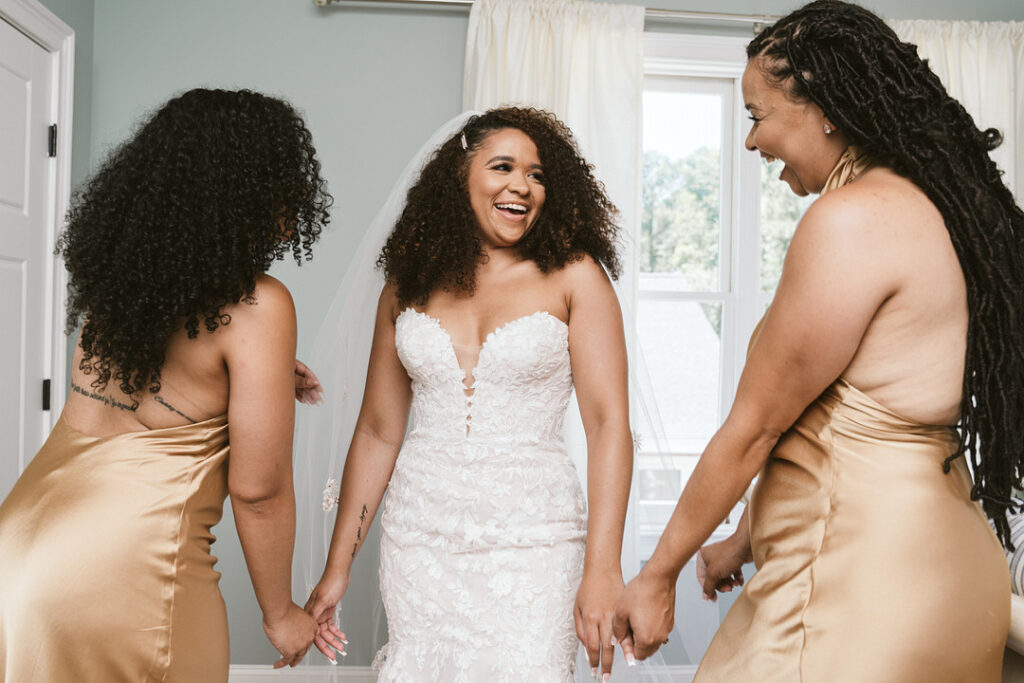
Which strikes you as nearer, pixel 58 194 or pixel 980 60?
pixel 58 194

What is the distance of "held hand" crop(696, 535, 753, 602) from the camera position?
Result: 1.58m

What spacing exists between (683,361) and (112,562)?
9.24 feet

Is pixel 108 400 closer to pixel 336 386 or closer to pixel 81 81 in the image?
pixel 336 386

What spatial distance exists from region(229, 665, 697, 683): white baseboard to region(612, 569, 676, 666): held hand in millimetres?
358

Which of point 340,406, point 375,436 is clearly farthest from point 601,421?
point 340,406

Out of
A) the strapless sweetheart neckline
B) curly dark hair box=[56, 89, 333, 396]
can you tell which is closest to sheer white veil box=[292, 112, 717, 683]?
the strapless sweetheart neckline

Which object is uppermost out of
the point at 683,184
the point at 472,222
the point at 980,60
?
the point at 980,60

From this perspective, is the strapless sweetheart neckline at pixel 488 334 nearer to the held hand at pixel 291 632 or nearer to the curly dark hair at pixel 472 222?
A: the curly dark hair at pixel 472 222

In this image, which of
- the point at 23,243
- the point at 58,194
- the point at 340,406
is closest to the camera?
the point at 340,406

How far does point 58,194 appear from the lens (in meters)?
3.10

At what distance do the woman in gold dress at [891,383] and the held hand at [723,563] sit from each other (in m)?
0.38

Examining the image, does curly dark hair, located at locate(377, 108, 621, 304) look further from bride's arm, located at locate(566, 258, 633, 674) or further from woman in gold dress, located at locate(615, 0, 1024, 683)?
woman in gold dress, located at locate(615, 0, 1024, 683)

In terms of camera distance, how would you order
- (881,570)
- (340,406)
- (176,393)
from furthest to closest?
1. (340,406)
2. (176,393)
3. (881,570)

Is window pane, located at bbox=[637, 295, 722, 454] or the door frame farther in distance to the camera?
window pane, located at bbox=[637, 295, 722, 454]
